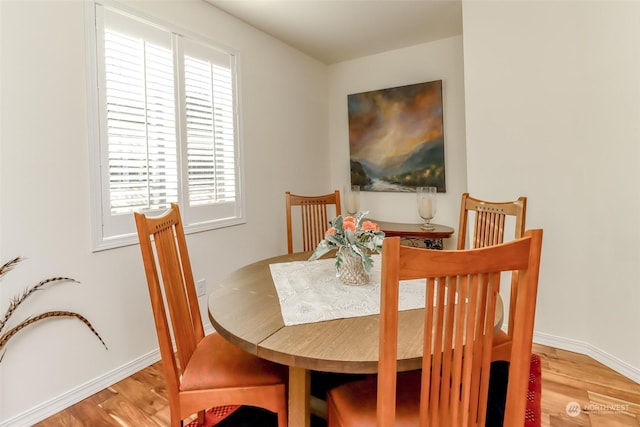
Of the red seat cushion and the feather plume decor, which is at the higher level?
the feather plume decor

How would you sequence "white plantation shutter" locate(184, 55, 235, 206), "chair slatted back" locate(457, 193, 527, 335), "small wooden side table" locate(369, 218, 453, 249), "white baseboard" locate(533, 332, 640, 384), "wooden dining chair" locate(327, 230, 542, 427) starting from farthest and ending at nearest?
"small wooden side table" locate(369, 218, 453, 249), "white plantation shutter" locate(184, 55, 235, 206), "white baseboard" locate(533, 332, 640, 384), "chair slatted back" locate(457, 193, 527, 335), "wooden dining chair" locate(327, 230, 542, 427)

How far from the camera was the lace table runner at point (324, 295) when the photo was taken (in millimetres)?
1173

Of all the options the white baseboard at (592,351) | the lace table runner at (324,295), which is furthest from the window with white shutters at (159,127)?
the white baseboard at (592,351)

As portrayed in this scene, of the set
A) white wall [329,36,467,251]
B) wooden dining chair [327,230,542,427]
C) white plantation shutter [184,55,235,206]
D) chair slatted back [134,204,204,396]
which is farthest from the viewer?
white wall [329,36,467,251]

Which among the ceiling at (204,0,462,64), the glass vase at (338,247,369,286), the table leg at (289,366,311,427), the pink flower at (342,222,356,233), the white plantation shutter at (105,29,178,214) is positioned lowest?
the table leg at (289,366,311,427)

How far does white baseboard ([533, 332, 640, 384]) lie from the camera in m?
1.99

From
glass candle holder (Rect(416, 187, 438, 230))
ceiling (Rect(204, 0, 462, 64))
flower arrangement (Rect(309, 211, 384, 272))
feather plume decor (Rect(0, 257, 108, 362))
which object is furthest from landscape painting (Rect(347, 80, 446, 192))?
feather plume decor (Rect(0, 257, 108, 362))

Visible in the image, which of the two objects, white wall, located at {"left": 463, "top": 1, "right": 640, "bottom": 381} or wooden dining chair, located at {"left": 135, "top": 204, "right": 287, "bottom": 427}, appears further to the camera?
white wall, located at {"left": 463, "top": 1, "right": 640, "bottom": 381}

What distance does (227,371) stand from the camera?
1.27 m

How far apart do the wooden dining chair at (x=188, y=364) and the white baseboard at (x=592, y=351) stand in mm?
2066

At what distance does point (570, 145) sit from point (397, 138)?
1.61m

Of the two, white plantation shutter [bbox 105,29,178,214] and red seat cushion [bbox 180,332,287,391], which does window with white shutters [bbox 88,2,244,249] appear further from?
red seat cushion [bbox 180,332,287,391]

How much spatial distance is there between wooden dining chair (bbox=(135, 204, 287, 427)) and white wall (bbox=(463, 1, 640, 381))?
2072 mm

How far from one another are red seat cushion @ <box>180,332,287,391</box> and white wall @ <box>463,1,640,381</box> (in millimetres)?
2033
